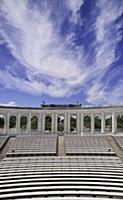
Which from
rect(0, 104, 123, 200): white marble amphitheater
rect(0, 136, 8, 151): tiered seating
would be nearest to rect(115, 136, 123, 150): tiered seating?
rect(0, 104, 123, 200): white marble amphitheater

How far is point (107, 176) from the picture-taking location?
29031 millimetres

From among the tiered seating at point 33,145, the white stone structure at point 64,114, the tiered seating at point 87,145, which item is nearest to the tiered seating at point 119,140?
the tiered seating at point 87,145

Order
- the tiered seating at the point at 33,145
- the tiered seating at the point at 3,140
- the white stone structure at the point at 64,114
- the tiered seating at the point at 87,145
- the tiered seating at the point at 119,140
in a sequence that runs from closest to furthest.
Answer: the tiered seating at the point at 33,145
the tiered seating at the point at 87,145
the tiered seating at the point at 119,140
the tiered seating at the point at 3,140
the white stone structure at the point at 64,114

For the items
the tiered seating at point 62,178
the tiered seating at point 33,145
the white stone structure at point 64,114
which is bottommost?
the tiered seating at point 62,178

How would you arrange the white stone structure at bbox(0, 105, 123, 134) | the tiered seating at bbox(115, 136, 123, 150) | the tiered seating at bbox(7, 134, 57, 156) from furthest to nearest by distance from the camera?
the white stone structure at bbox(0, 105, 123, 134) → the tiered seating at bbox(115, 136, 123, 150) → the tiered seating at bbox(7, 134, 57, 156)

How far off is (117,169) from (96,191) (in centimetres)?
887

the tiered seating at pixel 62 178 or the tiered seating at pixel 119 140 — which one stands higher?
the tiered seating at pixel 119 140

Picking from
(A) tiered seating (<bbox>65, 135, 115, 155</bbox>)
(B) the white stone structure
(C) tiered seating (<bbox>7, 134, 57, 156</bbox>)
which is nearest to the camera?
(C) tiered seating (<bbox>7, 134, 57, 156</bbox>)

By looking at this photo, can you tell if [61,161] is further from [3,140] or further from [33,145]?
[3,140]

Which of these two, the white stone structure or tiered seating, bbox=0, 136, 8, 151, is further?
the white stone structure

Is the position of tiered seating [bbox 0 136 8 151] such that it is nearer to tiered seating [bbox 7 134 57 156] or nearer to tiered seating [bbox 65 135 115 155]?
tiered seating [bbox 7 134 57 156]

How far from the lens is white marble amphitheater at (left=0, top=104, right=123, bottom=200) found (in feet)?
81.1

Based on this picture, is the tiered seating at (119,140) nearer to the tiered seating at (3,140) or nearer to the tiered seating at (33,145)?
the tiered seating at (33,145)

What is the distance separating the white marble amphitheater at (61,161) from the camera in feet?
81.1
